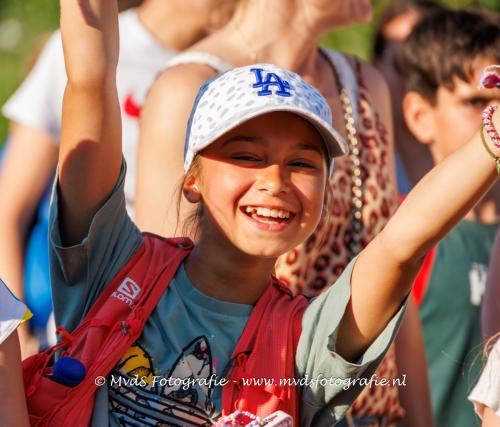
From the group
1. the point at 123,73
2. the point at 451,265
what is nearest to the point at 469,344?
the point at 451,265

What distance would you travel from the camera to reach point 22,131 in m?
3.72

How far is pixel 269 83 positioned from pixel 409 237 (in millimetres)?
488

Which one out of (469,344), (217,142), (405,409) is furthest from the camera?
(469,344)

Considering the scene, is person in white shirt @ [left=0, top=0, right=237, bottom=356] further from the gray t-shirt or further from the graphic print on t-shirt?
the graphic print on t-shirt

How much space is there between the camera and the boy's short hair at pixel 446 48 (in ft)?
14.4

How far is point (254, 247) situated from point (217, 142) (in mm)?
251

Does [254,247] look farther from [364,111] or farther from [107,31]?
[364,111]

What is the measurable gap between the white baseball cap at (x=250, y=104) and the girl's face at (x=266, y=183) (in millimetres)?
46

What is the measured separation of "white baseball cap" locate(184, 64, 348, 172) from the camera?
2.42 meters

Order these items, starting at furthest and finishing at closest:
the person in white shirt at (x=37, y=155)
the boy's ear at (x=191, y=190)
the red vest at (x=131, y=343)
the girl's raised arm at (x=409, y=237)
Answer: the person in white shirt at (x=37, y=155), the boy's ear at (x=191, y=190), the red vest at (x=131, y=343), the girl's raised arm at (x=409, y=237)

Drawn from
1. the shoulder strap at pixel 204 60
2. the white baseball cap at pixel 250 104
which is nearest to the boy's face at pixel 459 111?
the shoulder strap at pixel 204 60

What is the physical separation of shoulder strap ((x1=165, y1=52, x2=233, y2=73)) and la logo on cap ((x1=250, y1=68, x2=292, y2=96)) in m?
0.54

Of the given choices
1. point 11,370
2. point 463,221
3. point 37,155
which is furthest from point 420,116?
point 11,370

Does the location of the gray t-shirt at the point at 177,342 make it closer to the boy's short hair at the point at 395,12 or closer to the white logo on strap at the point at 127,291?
the white logo on strap at the point at 127,291
